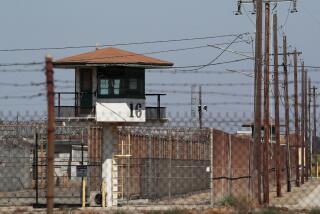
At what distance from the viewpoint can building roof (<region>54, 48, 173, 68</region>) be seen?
95.0 ft

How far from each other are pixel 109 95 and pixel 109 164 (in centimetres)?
248

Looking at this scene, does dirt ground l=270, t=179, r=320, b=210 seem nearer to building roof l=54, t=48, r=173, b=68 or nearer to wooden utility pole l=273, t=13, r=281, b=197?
wooden utility pole l=273, t=13, r=281, b=197

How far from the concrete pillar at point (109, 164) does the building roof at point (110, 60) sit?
2282mm

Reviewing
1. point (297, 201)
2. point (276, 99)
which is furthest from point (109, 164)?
point (276, 99)

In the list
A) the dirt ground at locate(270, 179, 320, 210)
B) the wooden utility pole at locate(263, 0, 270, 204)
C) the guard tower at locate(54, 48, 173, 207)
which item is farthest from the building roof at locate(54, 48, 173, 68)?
the dirt ground at locate(270, 179, 320, 210)

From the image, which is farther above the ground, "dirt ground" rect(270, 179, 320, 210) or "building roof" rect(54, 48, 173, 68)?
"building roof" rect(54, 48, 173, 68)

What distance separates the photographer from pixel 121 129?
32969mm

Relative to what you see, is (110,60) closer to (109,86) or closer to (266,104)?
(109,86)

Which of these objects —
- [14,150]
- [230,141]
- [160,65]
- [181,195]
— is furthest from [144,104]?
[14,150]

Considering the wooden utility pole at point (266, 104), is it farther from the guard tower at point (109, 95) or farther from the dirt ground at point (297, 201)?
the guard tower at point (109, 95)

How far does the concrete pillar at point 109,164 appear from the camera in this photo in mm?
28703

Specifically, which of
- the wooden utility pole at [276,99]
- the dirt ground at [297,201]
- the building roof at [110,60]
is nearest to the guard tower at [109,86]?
the building roof at [110,60]

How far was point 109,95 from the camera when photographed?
2923 cm

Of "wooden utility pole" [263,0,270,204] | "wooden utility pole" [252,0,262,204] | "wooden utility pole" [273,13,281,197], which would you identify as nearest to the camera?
"wooden utility pole" [252,0,262,204]
